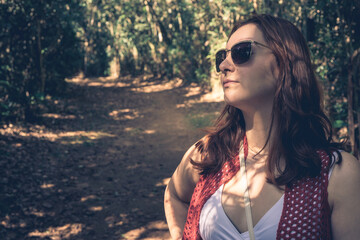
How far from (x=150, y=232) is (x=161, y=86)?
56.7ft

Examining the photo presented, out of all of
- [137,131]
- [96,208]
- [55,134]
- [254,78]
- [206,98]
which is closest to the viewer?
[254,78]

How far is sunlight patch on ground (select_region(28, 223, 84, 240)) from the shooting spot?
532 cm

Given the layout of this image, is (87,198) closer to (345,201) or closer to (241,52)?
(241,52)

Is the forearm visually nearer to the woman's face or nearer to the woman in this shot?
the woman

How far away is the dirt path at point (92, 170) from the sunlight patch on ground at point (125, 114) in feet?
0.13

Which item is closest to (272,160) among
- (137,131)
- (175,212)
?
(175,212)

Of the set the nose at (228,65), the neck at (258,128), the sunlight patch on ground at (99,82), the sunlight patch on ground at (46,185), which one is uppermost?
the nose at (228,65)

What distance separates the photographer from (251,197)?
1863 mm

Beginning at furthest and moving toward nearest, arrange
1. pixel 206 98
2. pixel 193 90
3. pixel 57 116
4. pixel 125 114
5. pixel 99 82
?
pixel 99 82 < pixel 193 90 < pixel 206 98 < pixel 125 114 < pixel 57 116

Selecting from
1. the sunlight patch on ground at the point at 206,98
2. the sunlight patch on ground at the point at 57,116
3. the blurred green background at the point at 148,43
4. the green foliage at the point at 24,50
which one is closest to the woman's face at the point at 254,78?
the blurred green background at the point at 148,43

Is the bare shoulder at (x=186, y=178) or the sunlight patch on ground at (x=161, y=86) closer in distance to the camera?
the bare shoulder at (x=186, y=178)

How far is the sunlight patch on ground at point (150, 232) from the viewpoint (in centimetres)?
548

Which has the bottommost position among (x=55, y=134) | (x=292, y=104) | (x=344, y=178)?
(x=55, y=134)

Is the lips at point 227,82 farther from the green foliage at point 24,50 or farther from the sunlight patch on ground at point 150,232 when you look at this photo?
the green foliage at point 24,50
